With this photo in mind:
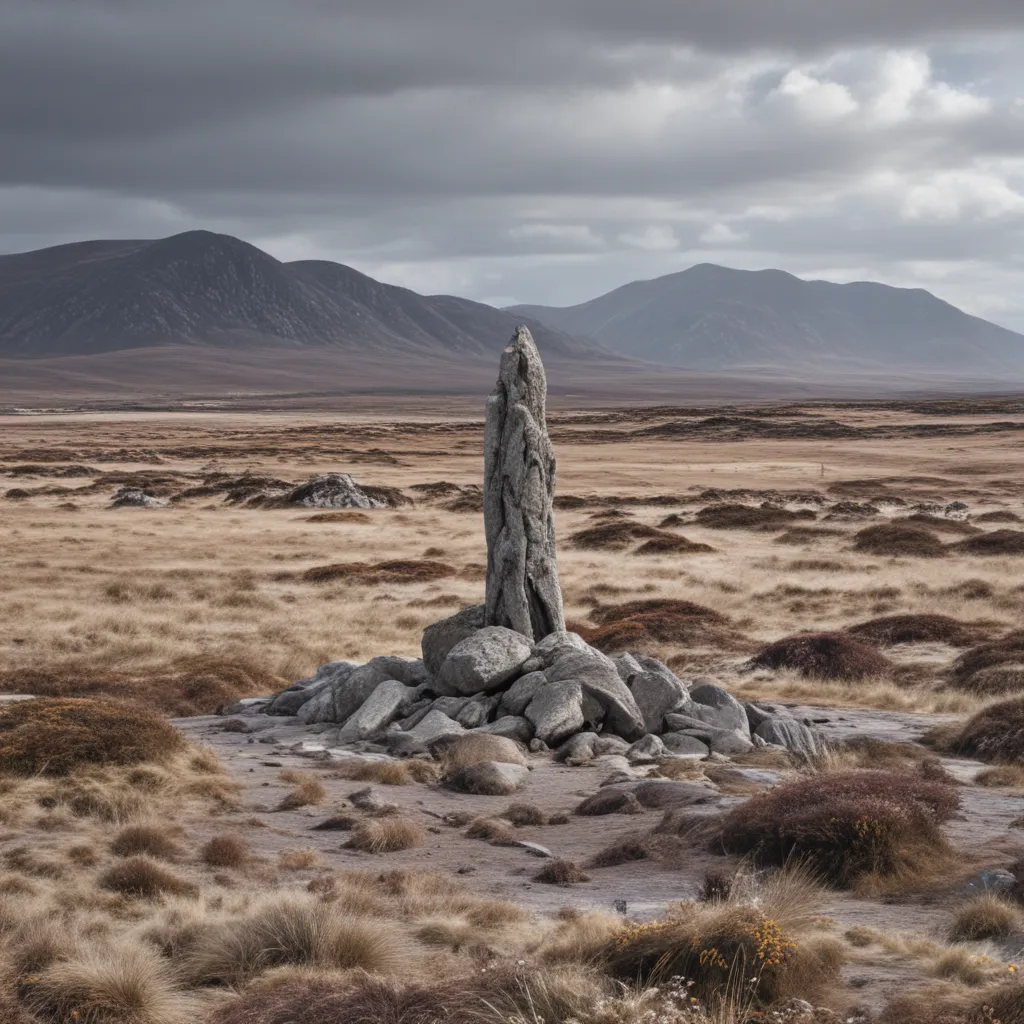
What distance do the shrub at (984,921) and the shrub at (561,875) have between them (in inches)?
157

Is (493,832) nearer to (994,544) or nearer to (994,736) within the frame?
(994,736)

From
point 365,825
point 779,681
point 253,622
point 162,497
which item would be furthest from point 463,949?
point 162,497

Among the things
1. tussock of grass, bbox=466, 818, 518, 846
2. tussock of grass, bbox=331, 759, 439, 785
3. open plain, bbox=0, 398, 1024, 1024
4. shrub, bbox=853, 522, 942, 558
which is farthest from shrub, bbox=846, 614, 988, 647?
tussock of grass, bbox=466, 818, 518, 846

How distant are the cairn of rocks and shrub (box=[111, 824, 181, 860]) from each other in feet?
20.0

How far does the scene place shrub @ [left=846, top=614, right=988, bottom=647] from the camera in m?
27.6

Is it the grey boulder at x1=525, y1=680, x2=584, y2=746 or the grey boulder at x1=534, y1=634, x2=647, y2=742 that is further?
the grey boulder at x1=534, y1=634, x2=647, y2=742

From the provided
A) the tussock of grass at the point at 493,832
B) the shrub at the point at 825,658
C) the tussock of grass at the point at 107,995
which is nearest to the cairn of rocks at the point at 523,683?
the shrub at the point at 825,658

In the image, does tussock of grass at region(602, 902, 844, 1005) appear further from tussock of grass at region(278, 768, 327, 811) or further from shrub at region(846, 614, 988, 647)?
shrub at region(846, 614, 988, 647)

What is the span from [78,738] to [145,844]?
13.1 feet

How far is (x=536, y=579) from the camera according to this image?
2244 centimetres

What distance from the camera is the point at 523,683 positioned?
20.5m

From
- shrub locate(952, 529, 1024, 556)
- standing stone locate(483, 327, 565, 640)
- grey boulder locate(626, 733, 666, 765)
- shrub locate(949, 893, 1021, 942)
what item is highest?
standing stone locate(483, 327, 565, 640)

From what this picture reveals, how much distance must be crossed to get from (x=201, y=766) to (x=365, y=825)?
404cm

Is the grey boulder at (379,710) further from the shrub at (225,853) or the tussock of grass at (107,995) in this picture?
the tussock of grass at (107,995)
